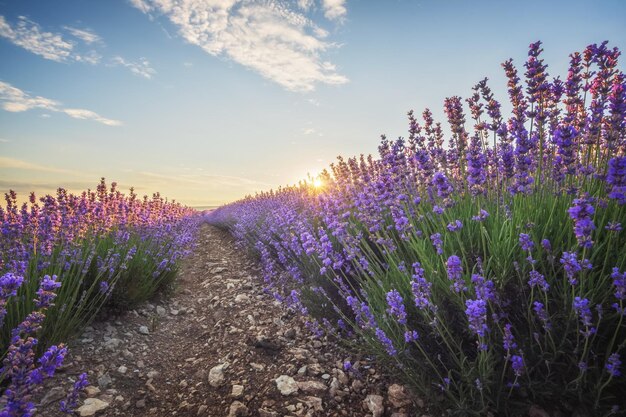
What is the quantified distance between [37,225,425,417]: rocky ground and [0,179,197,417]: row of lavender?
0.96 feet

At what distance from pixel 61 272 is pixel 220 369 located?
7.01ft

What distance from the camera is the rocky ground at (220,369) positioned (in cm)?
217

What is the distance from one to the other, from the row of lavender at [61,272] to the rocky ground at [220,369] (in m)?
0.29

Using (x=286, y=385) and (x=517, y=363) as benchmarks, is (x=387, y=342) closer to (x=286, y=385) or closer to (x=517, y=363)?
(x=517, y=363)

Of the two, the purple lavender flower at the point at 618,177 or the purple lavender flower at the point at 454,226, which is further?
the purple lavender flower at the point at 454,226

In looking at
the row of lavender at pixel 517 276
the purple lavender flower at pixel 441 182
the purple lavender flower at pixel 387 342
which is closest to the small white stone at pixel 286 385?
the row of lavender at pixel 517 276

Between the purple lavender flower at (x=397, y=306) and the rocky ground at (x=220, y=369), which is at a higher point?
the purple lavender flower at (x=397, y=306)

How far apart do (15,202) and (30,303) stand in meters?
2.17

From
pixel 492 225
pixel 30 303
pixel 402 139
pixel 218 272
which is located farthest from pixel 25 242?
pixel 492 225

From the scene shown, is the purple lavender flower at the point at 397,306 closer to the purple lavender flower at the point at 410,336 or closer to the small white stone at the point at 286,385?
the purple lavender flower at the point at 410,336

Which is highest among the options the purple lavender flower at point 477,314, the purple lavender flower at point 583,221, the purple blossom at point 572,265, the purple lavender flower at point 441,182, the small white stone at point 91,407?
the purple lavender flower at point 441,182

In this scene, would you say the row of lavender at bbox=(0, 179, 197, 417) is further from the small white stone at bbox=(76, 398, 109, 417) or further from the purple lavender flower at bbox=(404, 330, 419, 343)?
the purple lavender flower at bbox=(404, 330, 419, 343)

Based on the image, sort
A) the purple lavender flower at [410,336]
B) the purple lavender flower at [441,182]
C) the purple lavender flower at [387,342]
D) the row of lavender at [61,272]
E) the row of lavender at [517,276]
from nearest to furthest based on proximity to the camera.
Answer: the row of lavender at [61,272] → the row of lavender at [517,276] → the purple lavender flower at [410,336] → the purple lavender flower at [387,342] → the purple lavender flower at [441,182]

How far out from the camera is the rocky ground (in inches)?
85.5
